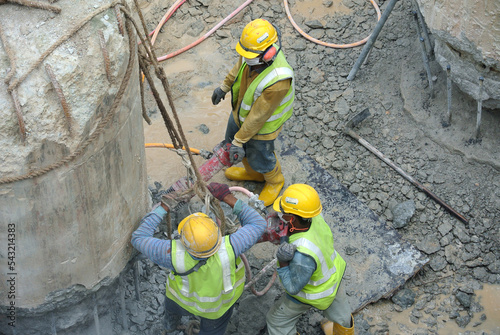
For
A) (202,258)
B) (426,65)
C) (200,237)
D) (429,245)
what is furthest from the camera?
(426,65)

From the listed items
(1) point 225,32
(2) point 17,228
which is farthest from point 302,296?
(1) point 225,32

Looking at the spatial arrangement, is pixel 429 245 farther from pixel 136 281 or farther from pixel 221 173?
pixel 136 281

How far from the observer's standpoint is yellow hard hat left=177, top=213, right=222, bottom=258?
10.9 ft

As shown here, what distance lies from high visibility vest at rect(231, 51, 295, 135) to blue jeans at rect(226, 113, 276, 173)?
169 millimetres

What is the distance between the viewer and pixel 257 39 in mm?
4332

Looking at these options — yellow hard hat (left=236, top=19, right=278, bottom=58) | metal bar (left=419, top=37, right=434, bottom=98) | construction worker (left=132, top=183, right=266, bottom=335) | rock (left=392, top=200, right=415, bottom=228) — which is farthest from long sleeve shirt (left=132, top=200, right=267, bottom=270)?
metal bar (left=419, top=37, right=434, bottom=98)

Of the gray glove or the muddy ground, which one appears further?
the muddy ground

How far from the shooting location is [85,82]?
2879 millimetres

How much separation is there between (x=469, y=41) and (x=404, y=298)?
242 centimetres

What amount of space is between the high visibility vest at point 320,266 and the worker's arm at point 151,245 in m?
0.88

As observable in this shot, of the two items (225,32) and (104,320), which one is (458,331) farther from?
(225,32)

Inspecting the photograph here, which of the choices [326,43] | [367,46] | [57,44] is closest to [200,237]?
[57,44]

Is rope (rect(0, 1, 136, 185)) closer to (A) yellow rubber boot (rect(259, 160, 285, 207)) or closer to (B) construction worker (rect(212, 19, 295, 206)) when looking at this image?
(B) construction worker (rect(212, 19, 295, 206))

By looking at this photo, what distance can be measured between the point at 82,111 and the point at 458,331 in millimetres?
3544
